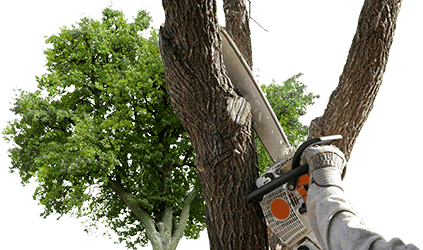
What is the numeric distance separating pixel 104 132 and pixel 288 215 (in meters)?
11.2

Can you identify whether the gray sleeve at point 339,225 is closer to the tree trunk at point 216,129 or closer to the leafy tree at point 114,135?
the tree trunk at point 216,129

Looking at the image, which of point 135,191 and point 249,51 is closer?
point 249,51

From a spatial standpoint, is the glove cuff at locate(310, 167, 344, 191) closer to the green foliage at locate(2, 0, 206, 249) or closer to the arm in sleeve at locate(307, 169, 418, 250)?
the arm in sleeve at locate(307, 169, 418, 250)

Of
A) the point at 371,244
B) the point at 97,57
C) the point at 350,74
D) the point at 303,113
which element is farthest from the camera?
the point at 97,57

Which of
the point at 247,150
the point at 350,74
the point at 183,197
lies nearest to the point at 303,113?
the point at 183,197

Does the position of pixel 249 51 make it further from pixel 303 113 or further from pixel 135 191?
pixel 135 191

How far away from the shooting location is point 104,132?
42.8 feet

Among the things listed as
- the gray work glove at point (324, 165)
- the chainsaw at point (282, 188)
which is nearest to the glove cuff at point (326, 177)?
the gray work glove at point (324, 165)

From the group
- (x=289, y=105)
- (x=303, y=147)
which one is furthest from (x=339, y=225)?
(x=289, y=105)

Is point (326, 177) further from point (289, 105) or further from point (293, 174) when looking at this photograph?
point (289, 105)

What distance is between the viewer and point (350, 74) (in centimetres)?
419

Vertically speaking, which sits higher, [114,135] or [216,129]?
[114,135]

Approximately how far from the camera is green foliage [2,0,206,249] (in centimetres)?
1264

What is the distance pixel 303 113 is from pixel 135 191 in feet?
25.7
